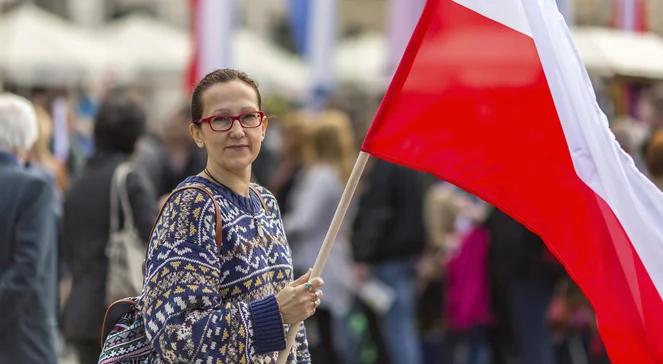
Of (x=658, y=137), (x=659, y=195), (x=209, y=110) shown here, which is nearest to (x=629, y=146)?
(x=658, y=137)

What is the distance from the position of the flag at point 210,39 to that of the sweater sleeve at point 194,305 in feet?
27.5

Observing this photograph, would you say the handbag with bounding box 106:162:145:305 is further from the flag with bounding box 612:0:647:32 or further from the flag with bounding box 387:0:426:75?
the flag with bounding box 612:0:647:32

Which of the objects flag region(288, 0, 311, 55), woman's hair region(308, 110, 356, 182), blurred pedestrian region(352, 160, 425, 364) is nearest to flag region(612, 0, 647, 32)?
flag region(288, 0, 311, 55)

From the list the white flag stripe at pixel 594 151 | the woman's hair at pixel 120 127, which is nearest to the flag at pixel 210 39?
the woman's hair at pixel 120 127

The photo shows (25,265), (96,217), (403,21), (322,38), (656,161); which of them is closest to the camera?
(25,265)

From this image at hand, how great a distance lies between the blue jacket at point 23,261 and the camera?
20.4ft

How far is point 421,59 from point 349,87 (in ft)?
95.8

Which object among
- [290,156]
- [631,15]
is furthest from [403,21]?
[290,156]

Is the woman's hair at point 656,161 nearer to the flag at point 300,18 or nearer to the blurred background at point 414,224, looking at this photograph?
the blurred background at point 414,224

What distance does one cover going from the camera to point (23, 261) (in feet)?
20.3

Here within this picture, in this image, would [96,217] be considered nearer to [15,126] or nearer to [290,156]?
[15,126]

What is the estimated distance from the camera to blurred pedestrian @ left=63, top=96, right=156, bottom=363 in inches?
294

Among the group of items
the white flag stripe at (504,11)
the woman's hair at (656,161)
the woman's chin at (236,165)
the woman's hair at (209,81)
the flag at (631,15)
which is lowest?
the woman's chin at (236,165)

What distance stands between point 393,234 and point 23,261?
5109mm
